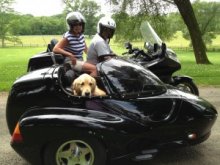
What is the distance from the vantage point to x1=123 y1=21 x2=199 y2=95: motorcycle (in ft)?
26.5

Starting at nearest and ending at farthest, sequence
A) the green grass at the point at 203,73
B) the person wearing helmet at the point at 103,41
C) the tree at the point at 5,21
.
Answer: the person wearing helmet at the point at 103,41 < the green grass at the point at 203,73 < the tree at the point at 5,21

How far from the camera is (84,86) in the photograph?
5.06 meters

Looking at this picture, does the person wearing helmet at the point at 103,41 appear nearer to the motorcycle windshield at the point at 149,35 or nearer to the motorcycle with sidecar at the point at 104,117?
the motorcycle with sidecar at the point at 104,117

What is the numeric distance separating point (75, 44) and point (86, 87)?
2.32 meters

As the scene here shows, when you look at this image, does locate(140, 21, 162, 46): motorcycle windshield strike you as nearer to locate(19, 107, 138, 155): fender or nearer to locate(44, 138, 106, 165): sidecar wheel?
locate(19, 107, 138, 155): fender

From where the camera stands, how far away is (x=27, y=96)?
17.1 ft

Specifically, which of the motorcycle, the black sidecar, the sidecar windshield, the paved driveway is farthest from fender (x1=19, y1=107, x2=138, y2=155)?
the motorcycle

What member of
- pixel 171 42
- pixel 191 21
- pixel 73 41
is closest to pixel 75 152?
pixel 73 41

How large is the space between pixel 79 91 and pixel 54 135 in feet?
2.37

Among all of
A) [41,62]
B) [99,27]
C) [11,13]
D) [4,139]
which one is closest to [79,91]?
[99,27]

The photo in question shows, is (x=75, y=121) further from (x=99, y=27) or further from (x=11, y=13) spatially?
(x=11, y=13)

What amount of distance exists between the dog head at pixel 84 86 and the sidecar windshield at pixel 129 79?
0.27 meters

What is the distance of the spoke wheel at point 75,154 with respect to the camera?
15.5 ft

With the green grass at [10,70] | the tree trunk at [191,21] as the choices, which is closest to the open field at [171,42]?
the green grass at [10,70]
